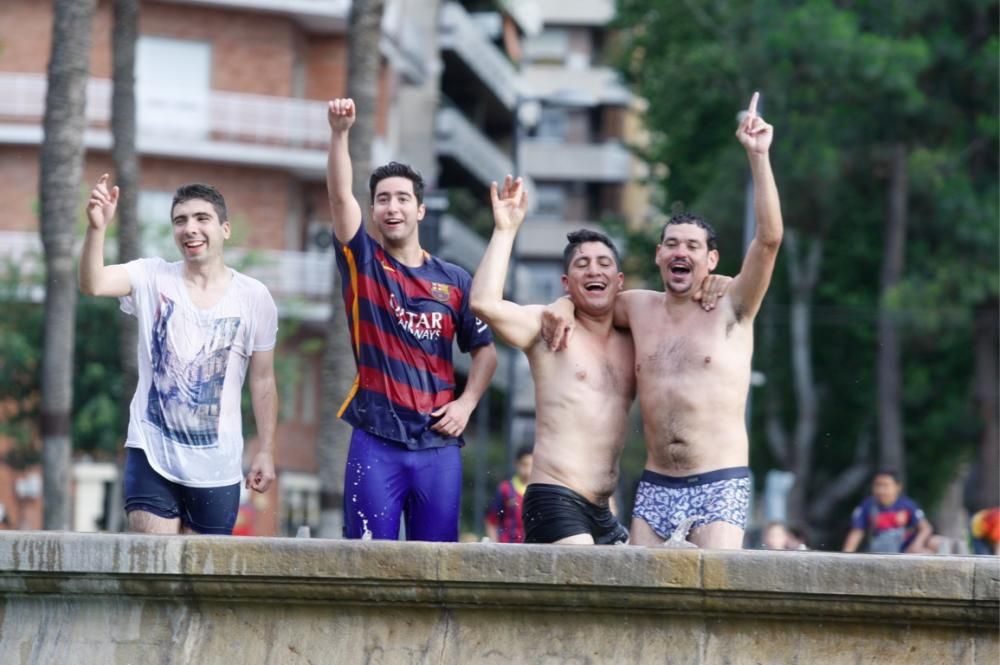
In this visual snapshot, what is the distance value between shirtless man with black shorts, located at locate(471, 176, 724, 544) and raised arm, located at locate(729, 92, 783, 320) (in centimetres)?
56

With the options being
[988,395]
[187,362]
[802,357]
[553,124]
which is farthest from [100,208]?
[553,124]

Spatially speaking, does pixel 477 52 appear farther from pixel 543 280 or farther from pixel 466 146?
pixel 543 280

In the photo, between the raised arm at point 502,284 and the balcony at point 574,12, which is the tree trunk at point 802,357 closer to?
the raised arm at point 502,284

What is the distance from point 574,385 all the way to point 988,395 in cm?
2642

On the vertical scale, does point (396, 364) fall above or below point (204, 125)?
below

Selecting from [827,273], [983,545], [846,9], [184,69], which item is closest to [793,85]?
[846,9]

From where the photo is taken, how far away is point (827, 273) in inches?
1619

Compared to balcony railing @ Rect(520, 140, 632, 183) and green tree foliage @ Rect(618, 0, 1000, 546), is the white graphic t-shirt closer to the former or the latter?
green tree foliage @ Rect(618, 0, 1000, 546)

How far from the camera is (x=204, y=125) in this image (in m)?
43.7

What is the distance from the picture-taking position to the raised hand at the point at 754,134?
873 centimetres

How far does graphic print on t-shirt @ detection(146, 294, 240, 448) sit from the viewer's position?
8.85 metres

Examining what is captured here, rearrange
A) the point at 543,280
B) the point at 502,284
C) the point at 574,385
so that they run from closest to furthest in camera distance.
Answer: the point at 502,284
the point at 574,385
the point at 543,280

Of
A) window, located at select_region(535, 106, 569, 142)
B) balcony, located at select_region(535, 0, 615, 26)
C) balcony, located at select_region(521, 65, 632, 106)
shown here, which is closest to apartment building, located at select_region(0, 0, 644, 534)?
balcony, located at select_region(535, 0, 615, 26)

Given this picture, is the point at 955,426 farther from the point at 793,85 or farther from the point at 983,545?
the point at 983,545
